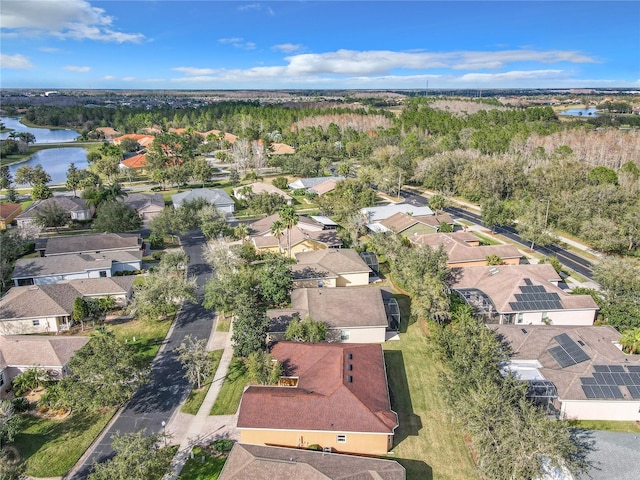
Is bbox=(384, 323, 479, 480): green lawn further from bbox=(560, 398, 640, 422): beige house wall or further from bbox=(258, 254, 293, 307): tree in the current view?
bbox=(258, 254, 293, 307): tree

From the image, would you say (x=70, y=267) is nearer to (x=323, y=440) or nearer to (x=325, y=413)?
(x=325, y=413)

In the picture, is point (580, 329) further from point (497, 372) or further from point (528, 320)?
point (497, 372)

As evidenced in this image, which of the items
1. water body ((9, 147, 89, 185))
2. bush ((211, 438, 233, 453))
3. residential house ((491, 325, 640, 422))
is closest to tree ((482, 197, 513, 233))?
residential house ((491, 325, 640, 422))

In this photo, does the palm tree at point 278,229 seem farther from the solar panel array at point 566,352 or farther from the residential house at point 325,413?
the solar panel array at point 566,352

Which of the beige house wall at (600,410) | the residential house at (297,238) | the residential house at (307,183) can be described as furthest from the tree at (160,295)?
the residential house at (307,183)

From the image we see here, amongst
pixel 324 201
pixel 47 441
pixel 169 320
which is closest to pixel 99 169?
pixel 324 201

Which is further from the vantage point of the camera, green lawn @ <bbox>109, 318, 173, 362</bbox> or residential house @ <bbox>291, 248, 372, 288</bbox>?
residential house @ <bbox>291, 248, 372, 288</bbox>
